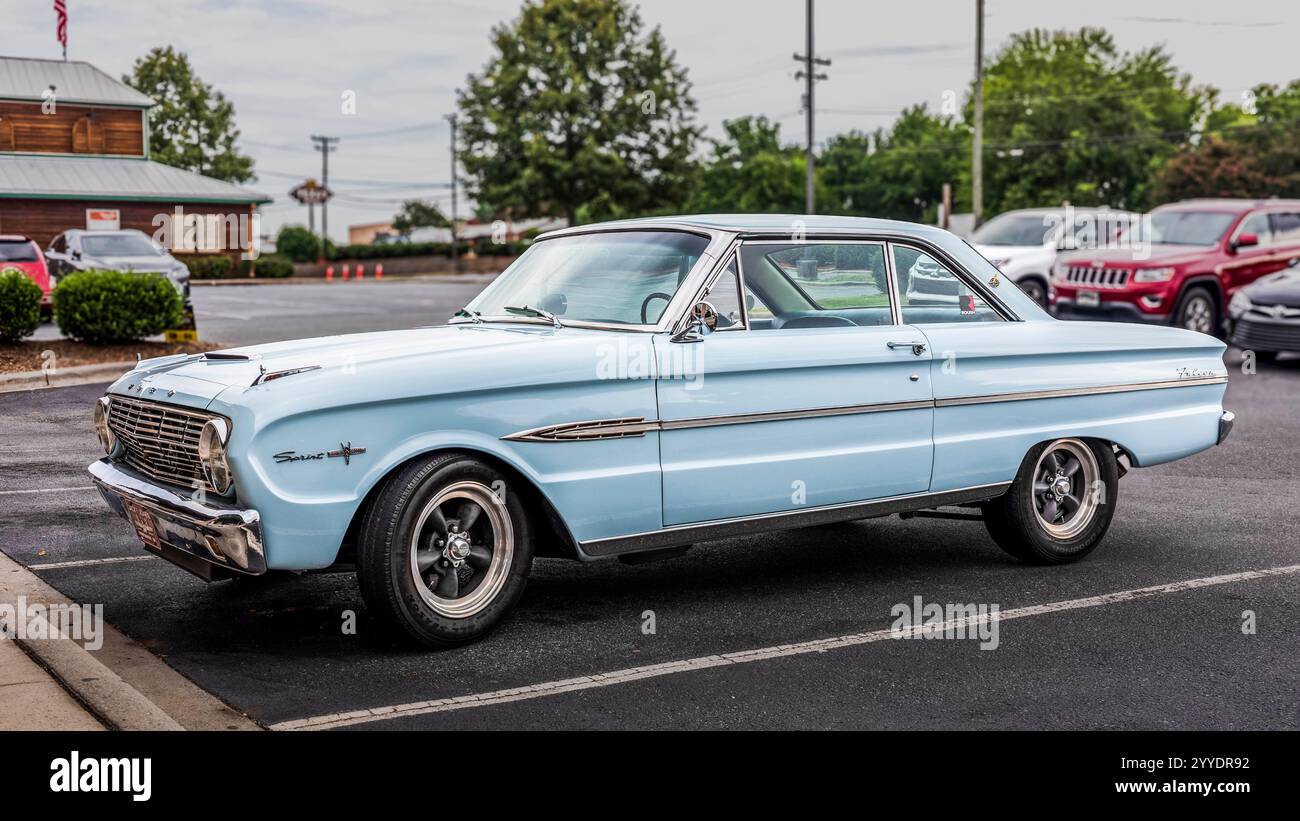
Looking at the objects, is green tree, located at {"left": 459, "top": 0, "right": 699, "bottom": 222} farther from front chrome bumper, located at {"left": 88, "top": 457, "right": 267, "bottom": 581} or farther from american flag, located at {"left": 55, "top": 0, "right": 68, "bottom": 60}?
front chrome bumper, located at {"left": 88, "top": 457, "right": 267, "bottom": 581}

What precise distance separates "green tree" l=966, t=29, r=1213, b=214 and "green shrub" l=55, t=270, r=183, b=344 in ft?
214

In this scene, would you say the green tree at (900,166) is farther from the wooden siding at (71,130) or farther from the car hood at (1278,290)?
the car hood at (1278,290)

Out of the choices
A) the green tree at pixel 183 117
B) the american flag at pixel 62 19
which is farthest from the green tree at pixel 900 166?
the american flag at pixel 62 19

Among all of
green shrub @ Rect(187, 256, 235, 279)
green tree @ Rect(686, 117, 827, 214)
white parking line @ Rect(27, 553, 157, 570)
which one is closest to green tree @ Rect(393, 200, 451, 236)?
green tree @ Rect(686, 117, 827, 214)

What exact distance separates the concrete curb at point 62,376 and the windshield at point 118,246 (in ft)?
32.5

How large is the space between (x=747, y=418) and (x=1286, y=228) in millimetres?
15828

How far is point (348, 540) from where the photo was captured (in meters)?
5.08

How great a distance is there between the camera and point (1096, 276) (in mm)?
18188

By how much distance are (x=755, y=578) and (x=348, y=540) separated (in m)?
2.26

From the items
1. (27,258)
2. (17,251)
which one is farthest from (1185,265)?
(17,251)

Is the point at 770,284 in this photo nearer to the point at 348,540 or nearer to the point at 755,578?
the point at 755,578

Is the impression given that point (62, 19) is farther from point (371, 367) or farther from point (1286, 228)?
point (371, 367)

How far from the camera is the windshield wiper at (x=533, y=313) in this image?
597 cm
